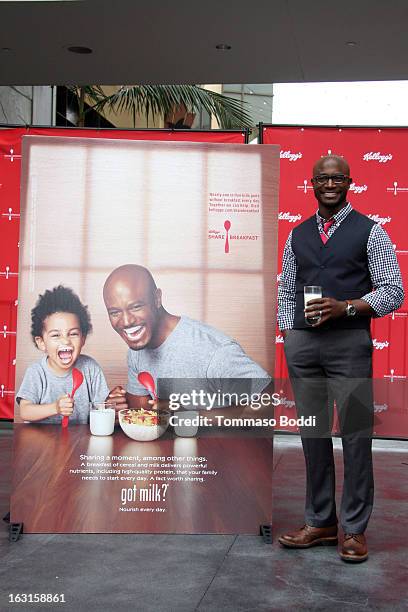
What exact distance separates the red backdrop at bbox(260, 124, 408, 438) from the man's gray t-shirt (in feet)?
8.44

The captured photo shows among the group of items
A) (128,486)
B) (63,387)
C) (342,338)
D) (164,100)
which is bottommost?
(128,486)

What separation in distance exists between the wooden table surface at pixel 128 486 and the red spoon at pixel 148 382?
0.19 m

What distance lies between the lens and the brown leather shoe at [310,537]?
10.1ft

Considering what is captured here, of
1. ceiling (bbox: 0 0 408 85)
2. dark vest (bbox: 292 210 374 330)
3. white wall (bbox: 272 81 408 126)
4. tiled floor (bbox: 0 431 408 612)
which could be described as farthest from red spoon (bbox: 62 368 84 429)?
white wall (bbox: 272 81 408 126)

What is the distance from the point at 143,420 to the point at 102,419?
16cm

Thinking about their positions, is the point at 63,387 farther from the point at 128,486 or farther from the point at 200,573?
the point at 200,573

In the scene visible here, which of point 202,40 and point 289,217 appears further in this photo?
point 289,217

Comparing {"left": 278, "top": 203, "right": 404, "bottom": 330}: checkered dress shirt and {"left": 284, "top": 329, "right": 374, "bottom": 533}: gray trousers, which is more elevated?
{"left": 278, "top": 203, "right": 404, "bottom": 330}: checkered dress shirt

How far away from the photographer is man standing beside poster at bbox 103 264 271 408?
123 inches

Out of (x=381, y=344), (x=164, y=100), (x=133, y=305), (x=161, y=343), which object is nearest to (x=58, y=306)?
(x=133, y=305)

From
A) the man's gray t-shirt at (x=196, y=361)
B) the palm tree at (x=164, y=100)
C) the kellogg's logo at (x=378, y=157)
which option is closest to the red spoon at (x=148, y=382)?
the man's gray t-shirt at (x=196, y=361)

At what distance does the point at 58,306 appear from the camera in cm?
312

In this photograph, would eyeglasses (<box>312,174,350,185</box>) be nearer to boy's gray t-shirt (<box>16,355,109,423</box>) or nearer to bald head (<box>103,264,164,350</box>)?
bald head (<box>103,264,164,350</box>)

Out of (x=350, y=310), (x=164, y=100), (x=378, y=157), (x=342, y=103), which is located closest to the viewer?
(x=350, y=310)
